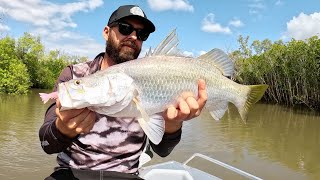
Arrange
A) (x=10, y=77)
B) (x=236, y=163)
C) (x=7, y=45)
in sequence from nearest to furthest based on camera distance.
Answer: (x=236, y=163) → (x=10, y=77) → (x=7, y=45)

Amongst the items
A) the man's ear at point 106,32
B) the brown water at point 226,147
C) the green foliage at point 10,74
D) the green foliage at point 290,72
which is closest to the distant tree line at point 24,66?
the green foliage at point 10,74

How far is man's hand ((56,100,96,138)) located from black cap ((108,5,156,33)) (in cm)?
113

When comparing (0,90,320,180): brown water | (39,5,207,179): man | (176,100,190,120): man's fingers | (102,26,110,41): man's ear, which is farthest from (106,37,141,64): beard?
→ (0,90,320,180): brown water

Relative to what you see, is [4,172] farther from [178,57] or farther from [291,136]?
[291,136]

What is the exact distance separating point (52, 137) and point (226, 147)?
12.8 m

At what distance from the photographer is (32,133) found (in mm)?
15266

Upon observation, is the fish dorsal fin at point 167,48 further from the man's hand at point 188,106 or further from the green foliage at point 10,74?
the green foliage at point 10,74

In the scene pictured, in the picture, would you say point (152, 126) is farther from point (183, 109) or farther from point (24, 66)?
point (24, 66)

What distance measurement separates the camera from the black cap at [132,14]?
326 centimetres

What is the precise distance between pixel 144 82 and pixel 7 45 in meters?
41.7

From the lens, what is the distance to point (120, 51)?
10.9 feet

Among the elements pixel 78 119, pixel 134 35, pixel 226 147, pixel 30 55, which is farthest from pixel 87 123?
pixel 30 55

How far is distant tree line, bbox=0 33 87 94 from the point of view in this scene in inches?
1432

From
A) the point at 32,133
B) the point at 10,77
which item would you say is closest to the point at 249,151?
the point at 32,133
